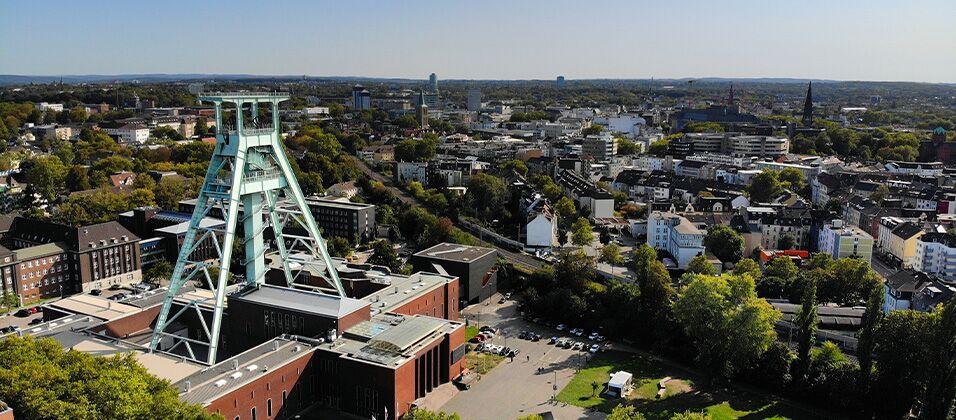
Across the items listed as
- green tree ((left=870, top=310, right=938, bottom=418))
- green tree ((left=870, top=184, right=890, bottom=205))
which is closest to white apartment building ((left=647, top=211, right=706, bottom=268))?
green tree ((left=870, top=310, right=938, bottom=418))

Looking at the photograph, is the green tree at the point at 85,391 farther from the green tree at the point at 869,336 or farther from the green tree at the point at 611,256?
the green tree at the point at 611,256

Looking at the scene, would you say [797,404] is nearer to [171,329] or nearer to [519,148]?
[171,329]

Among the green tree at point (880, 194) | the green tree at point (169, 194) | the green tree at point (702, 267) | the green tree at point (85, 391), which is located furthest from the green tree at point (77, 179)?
the green tree at point (880, 194)

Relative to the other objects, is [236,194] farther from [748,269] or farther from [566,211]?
[566,211]

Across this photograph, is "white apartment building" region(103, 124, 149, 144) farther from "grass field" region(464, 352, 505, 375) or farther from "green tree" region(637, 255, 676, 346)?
"green tree" region(637, 255, 676, 346)

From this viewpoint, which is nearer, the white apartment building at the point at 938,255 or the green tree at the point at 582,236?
the white apartment building at the point at 938,255

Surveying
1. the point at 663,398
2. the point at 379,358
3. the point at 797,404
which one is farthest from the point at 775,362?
the point at 379,358
